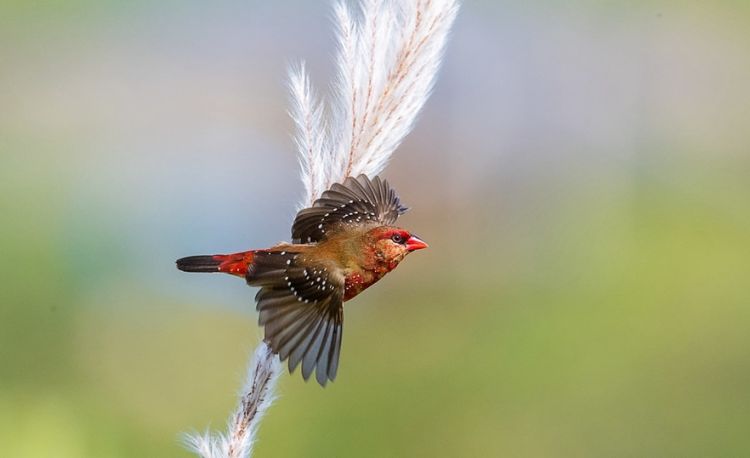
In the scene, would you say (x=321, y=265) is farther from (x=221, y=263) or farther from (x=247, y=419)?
(x=247, y=419)

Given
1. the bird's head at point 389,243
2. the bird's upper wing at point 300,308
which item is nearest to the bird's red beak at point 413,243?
the bird's head at point 389,243

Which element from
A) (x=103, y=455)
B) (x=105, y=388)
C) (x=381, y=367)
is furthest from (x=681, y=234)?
(x=103, y=455)

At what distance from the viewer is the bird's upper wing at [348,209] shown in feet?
4.44

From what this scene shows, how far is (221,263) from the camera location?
1.48 meters

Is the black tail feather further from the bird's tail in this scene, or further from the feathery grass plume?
the feathery grass plume

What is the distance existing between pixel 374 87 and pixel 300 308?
35 centimetres

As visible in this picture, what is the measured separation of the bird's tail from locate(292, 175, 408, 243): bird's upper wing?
0.29ft

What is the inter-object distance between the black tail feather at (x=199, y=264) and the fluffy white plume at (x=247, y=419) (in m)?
0.34

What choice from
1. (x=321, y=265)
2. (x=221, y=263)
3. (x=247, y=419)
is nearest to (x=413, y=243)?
(x=321, y=265)

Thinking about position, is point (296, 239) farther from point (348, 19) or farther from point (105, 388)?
point (105, 388)

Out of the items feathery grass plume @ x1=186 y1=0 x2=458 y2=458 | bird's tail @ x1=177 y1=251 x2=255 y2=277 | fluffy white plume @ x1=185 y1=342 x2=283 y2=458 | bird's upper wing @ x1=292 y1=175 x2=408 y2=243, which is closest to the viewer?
fluffy white plume @ x1=185 y1=342 x2=283 y2=458

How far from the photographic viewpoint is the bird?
1288 mm

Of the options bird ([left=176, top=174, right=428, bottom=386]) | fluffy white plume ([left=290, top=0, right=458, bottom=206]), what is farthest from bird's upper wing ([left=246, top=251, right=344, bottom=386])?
fluffy white plume ([left=290, top=0, right=458, bottom=206])

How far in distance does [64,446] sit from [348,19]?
43.7 inches
